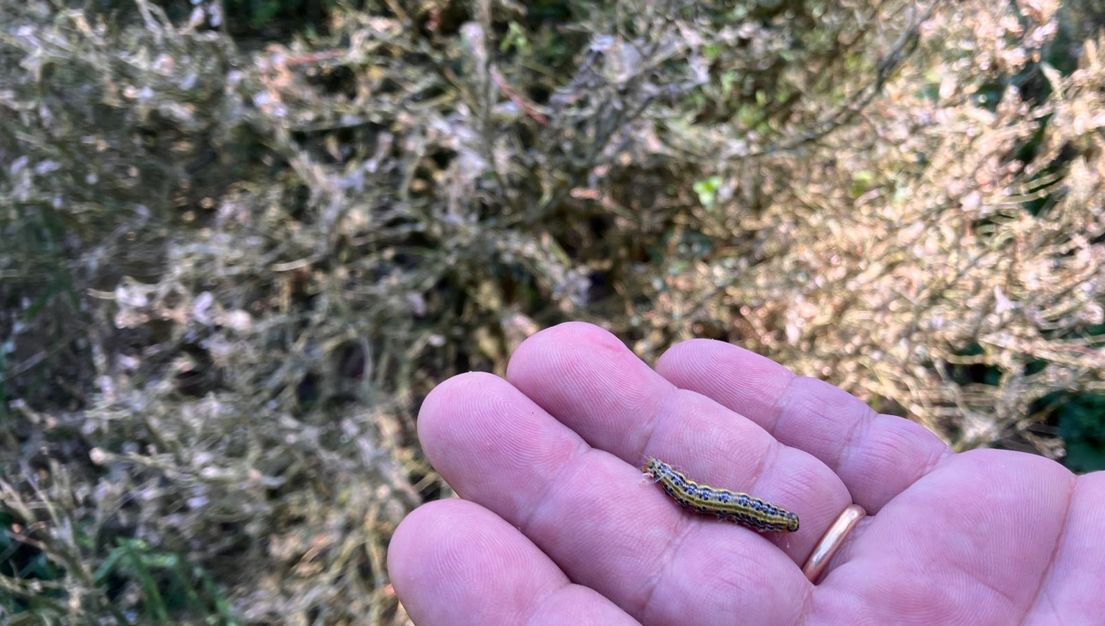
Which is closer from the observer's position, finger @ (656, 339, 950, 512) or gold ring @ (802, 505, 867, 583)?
gold ring @ (802, 505, 867, 583)

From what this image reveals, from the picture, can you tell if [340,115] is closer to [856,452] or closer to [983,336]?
[856,452]

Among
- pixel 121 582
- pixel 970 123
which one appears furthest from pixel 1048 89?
pixel 121 582

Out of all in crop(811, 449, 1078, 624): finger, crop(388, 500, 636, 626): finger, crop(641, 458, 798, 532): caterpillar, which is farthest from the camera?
crop(641, 458, 798, 532): caterpillar

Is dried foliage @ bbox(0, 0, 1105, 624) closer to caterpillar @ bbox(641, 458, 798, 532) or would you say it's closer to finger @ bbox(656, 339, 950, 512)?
finger @ bbox(656, 339, 950, 512)

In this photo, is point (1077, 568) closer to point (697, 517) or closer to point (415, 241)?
point (697, 517)

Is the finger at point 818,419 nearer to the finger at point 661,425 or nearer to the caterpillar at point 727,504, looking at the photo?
the finger at point 661,425

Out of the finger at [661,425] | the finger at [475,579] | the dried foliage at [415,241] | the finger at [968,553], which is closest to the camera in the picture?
the finger at [475,579]

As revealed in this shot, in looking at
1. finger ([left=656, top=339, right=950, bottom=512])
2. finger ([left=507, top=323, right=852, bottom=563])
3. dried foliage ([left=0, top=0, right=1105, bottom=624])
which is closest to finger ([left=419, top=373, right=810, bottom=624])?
finger ([left=507, top=323, right=852, bottom=563])

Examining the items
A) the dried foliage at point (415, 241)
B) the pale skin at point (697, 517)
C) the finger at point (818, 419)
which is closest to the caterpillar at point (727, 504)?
the pale skin at point (697, 517)
